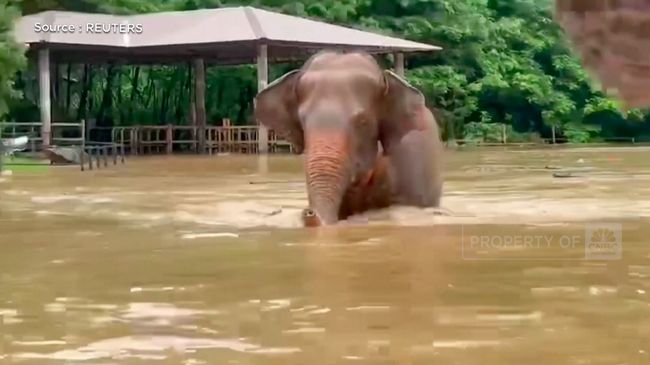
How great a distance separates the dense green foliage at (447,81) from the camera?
3375 cm

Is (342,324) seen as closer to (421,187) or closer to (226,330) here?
(226,330)

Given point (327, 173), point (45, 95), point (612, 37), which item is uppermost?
point (45, 95)

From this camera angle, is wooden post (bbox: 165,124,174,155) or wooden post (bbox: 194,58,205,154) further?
wooden post (bbox: 165,124,174,155)

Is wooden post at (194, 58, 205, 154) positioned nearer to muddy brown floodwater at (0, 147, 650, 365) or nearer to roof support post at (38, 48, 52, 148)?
roof support post at (38, 48, 52, 148)

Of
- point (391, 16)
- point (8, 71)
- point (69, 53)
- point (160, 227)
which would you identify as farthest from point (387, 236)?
point (391, 16)

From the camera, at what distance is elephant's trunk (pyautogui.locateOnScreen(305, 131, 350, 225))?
891 centimetres

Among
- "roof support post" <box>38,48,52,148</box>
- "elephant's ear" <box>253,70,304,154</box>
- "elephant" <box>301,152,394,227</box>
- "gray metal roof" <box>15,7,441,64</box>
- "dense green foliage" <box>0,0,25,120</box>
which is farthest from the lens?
"roof support post" <box>38,48,52,148</box>

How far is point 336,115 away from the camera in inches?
362

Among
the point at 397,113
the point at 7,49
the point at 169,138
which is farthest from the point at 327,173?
the point at 169,138

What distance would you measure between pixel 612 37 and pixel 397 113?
8.96m

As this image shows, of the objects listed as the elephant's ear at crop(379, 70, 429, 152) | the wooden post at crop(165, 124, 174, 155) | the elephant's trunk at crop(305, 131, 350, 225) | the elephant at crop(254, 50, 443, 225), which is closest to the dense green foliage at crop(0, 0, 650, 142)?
the wooden post at crop(165, 124, 174, 155)

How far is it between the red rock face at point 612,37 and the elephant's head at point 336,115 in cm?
801

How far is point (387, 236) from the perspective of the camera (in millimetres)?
8289

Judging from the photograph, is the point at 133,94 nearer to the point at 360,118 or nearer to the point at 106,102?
the point at 106,102
